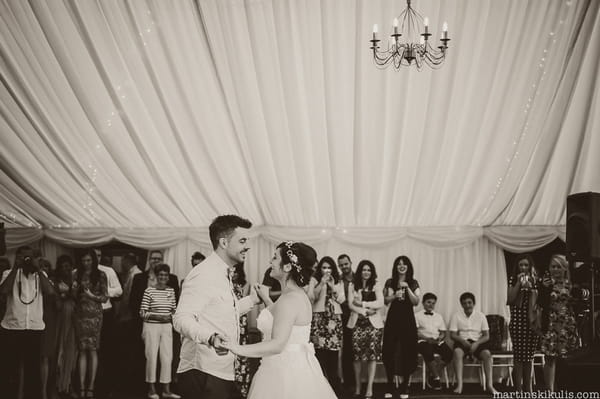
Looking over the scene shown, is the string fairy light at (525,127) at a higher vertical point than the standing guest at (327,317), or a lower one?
higher

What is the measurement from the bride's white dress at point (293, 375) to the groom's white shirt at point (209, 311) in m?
0.36

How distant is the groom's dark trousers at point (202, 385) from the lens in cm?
394

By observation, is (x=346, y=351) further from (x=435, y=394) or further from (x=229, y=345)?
(x=229, y=345)

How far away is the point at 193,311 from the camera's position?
3859 millimetres

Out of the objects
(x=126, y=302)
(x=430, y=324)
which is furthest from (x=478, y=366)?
(x=126, y=302)

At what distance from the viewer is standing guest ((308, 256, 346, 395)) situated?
7.91 meters

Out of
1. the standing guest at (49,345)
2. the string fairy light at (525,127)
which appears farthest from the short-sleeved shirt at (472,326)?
the standing guest at (49,345)

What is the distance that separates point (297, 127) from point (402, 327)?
7.36 feet

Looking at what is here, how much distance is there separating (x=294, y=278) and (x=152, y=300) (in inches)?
154

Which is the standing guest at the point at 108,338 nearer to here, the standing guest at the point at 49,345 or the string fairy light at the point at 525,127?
the standing guest at the point at 49,345

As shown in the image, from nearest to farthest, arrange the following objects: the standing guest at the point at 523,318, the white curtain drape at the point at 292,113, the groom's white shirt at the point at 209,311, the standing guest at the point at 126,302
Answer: the groom's white shirt at the point at 209,311 → the standing guest at the point at 523,318 → the white curtain drape at the point at 292,113 → the standing guest at the point at 126,302

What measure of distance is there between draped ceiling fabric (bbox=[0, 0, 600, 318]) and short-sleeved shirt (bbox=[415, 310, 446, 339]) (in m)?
0.60

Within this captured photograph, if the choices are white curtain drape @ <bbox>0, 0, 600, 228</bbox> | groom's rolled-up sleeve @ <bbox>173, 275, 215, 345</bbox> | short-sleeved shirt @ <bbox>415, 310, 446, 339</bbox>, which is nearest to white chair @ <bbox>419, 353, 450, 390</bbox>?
short-sleeved shirt @ <bbox>415, 310, 446, 339</bbox>

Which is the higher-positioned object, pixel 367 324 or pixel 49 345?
Answer: pixel 367 324
